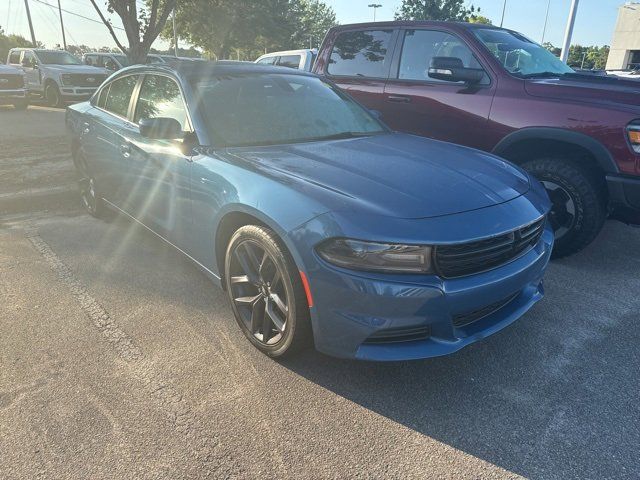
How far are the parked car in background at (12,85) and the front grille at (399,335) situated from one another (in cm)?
1678

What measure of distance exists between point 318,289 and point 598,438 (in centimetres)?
144

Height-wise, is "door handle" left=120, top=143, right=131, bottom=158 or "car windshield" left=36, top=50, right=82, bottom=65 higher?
"car windshield" left=36, top=50, right=82, bottom=65

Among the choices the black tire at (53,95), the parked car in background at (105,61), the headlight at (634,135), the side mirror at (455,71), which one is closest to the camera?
the headlight at (634,135)

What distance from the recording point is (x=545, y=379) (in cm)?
252

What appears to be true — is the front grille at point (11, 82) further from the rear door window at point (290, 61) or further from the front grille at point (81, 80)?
the rear door window at point (290, 61)

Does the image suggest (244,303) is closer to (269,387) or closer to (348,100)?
(269,387)

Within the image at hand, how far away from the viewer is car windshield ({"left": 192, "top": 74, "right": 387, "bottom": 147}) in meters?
3.10

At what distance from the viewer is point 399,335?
7.23 ft

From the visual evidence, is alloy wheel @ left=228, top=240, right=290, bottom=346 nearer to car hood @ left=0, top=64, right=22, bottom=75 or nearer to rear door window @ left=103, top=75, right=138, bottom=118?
rear door window @ left=103, top=75, right=138, bottom=118

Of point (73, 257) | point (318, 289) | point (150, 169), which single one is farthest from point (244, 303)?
point (73, 257)

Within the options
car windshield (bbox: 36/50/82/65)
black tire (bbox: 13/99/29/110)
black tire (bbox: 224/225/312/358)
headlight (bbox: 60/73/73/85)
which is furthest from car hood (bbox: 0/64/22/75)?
black tire (bbox: 224/225/312/358)

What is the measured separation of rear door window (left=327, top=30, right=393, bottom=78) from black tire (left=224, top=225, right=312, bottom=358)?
132 inches

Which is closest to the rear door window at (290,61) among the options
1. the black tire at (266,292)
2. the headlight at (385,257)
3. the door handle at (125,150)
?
the door handle at (125,150)

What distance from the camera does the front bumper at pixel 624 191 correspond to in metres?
3.45
